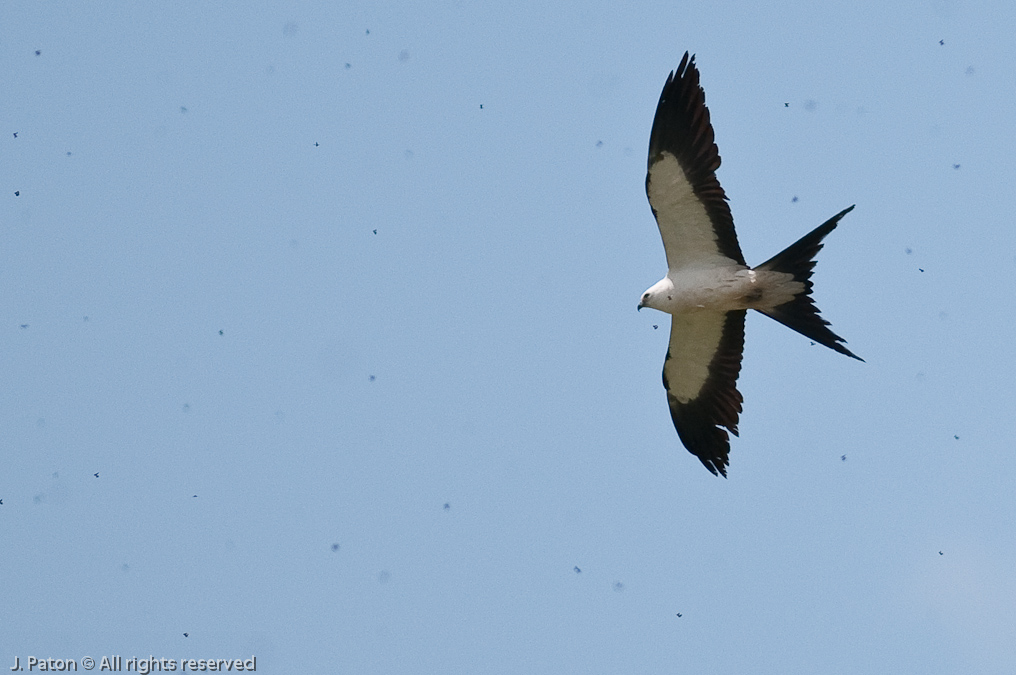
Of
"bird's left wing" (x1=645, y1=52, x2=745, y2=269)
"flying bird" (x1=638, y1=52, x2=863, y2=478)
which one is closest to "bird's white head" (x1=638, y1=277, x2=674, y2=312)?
"flying bird" (x1=638, y1=52, x2=863, y2=478)

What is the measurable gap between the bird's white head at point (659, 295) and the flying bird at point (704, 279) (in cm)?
1

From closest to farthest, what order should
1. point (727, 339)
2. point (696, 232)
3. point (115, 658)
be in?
point (115, 658) → point (696, 232) → point (727, 339)

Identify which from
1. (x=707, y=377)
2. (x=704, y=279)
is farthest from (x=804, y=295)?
(x=707, y=377)

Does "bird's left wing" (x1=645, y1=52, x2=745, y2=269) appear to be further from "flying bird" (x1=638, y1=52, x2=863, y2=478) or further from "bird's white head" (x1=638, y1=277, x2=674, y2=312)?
"bird's white head" (x1=638, y1=277, x2=674, y2=312)

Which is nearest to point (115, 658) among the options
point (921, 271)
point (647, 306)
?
point (647, 306)

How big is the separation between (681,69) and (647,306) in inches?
88.2

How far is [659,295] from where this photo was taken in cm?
1215

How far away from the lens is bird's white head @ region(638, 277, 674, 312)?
1208cm

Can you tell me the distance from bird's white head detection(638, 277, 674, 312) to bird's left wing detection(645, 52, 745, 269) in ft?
1.80

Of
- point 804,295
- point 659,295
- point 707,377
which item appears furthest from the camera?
point 707,377

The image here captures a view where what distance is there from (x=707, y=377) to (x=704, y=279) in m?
1.33

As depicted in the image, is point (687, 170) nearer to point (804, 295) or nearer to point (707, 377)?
point (804, 295)

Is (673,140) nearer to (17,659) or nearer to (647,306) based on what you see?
(647,306)

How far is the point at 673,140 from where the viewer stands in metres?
11.4
